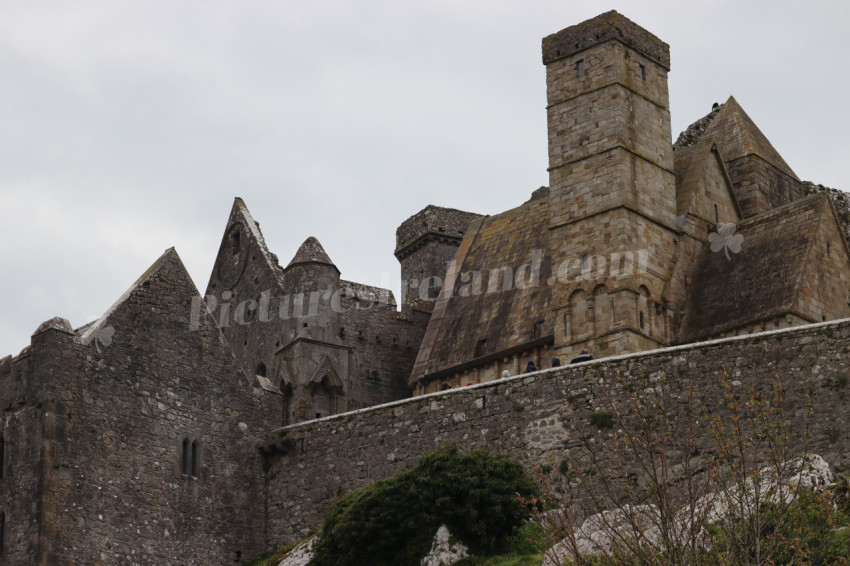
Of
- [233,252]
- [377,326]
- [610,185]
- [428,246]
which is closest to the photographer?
[610,185]

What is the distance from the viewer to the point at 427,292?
57531mm

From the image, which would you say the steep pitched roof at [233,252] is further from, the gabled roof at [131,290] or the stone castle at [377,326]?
the gabled roof at [131,290]

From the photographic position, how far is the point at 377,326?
53.5 metres

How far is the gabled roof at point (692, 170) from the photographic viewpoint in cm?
4800

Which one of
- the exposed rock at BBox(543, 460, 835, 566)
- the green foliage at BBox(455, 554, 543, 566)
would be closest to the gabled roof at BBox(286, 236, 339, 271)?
the green foliage at BBox(455, 554, 543, 566)

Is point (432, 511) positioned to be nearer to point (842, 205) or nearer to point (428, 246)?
point (842, 205)

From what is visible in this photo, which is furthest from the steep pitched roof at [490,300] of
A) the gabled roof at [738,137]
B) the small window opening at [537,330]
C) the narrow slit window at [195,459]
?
the narrow slit window at [195,459]

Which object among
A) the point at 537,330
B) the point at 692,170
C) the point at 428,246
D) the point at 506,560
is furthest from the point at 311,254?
the point at 506,560

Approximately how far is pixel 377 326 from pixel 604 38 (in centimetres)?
1214

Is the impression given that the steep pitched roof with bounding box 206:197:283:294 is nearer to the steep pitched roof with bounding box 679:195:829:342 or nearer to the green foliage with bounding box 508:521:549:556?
the steep pitched roof with bounding box 679:195:829:342

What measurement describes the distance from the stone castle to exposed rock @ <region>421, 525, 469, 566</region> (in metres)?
3.78

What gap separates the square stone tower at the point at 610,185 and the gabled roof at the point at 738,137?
12.9 ft

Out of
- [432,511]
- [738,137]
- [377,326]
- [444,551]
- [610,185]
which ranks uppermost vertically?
[738,137]

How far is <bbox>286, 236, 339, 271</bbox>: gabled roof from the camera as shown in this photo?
49.9 metres
